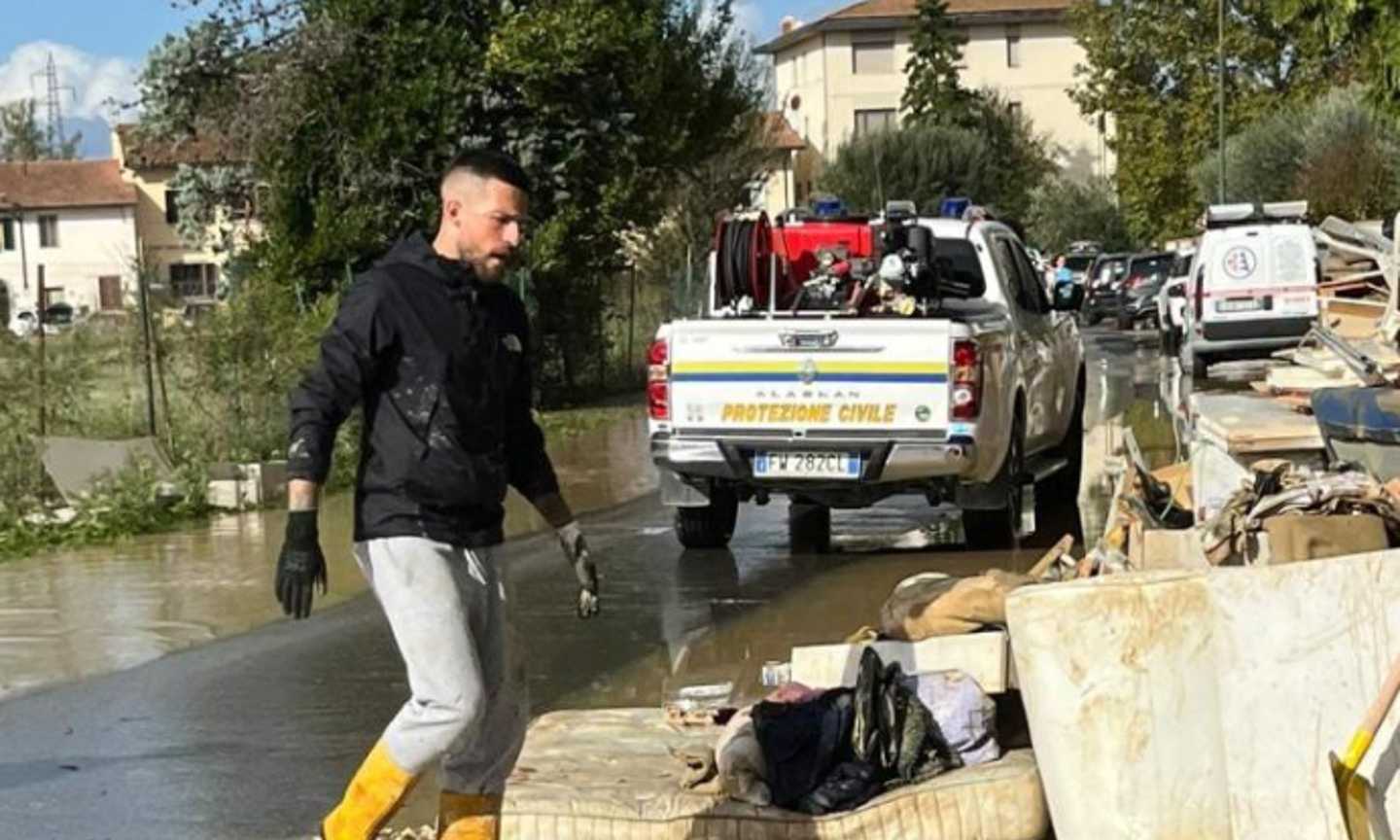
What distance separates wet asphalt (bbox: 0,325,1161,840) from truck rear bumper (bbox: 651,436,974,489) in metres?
0.57

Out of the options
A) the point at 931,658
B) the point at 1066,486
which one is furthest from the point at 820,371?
the point at 931,658

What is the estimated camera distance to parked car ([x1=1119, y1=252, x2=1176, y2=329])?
1737 inches

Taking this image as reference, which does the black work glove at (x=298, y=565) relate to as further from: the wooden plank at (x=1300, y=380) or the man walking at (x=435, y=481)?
the wooden plank at (x=1300, y=380)

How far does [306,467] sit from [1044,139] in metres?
80.3

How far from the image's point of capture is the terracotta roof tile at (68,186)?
81188mm

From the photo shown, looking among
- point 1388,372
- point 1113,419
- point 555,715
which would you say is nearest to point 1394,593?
point 555,715

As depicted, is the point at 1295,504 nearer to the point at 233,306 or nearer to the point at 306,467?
the point at 306,467

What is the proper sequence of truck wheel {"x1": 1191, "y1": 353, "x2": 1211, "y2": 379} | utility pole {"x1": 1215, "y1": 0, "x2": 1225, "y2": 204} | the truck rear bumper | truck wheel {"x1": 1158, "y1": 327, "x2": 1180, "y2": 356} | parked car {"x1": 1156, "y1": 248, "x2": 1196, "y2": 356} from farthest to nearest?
utility pole {"x1": 1215, "y1": 0, "x2": 1225, "y2": 204} → truck wheel {"x1": 1158, "y1": 327, "x2": 1180, "y2": 356} → parked car {"x1": 1156, "y1": 248, "x2": 1196, "y2": 356} → truck wheel {"x1": 1191, "y1": 353, "x2": 1211, "y2": 379} → the truck rear bumper

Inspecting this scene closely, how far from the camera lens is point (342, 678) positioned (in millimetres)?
9453

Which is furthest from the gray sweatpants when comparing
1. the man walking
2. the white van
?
the white van

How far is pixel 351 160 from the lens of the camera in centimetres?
2403

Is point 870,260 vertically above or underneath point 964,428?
above

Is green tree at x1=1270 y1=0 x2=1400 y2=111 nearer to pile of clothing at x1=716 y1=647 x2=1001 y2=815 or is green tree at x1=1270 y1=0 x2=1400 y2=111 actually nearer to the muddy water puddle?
the muddy water puddle

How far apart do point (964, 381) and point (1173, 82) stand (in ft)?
167
